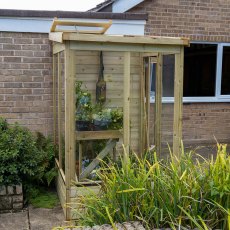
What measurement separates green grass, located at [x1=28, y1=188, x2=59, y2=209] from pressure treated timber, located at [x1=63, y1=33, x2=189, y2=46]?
2.44 meters

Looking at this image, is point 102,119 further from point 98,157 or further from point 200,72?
point 200,72

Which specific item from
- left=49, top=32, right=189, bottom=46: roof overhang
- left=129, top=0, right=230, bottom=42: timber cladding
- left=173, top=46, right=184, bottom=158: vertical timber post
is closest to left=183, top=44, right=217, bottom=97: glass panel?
left=129, top=0, right=230, bottom=42: timber cladding

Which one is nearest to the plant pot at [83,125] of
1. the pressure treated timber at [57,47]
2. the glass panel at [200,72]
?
the pressure treated timber at [57,47]

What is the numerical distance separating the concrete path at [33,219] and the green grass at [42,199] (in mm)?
119

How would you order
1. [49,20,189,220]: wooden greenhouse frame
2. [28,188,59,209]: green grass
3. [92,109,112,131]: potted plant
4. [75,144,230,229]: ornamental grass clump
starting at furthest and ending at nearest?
[28,188,59,209]: green grass, [92,109,112,131]: potted plant, [49,20,189,220]: wooden greenhouse frame, [75,144,230,229]: ornamental grass clump

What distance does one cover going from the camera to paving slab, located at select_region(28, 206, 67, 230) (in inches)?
201

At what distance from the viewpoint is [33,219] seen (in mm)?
5289

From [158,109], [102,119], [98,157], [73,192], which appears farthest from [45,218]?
[158,109]

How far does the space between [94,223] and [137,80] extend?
3.25m

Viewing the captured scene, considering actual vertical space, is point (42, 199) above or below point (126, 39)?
below

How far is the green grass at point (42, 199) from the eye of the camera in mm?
5762

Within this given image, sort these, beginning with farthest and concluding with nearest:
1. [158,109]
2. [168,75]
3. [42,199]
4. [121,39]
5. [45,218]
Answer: [42,199]
[158,109]
[168,75]
[45,218]
[121,39]

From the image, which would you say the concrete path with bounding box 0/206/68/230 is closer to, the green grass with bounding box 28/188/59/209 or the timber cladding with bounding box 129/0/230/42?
the green grass with bounding box 28/188/59/209

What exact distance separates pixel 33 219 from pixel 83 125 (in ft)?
4.59
